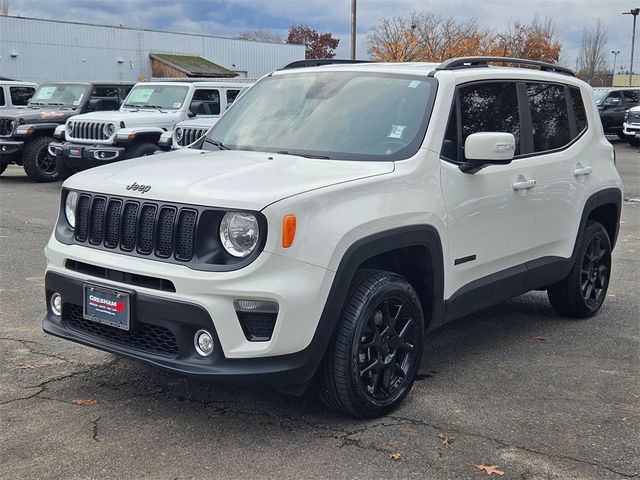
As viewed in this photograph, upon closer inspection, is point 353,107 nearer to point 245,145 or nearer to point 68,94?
point 245,145

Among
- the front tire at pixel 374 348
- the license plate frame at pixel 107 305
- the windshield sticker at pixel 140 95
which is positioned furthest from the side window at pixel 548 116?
the windshield sticker at pixel 140 95

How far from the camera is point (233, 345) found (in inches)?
141

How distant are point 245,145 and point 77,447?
2.08 meters

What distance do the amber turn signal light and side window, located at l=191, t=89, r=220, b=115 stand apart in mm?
10895

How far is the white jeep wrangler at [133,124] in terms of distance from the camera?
13.2 m

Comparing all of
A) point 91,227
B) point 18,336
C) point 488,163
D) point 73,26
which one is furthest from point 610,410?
point 73,26

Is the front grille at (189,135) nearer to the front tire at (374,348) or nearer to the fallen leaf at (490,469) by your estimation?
the front tire at (374,348)

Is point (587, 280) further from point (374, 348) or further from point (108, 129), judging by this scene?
point (108, 129)

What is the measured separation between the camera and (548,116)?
18.4 feet

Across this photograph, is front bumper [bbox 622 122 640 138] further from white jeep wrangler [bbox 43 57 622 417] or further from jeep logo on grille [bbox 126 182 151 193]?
jeep logo on grille [bbox 126 182 151 193]

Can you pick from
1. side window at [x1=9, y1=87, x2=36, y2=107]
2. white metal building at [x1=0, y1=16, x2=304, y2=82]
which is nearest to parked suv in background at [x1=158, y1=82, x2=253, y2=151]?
side window at [x1=9, y1=87, x2=36, y2=107]

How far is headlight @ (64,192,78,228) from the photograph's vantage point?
4219 millimetres

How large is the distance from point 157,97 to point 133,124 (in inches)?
47.7

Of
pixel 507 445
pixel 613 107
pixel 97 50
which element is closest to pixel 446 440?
pixel 507 445
